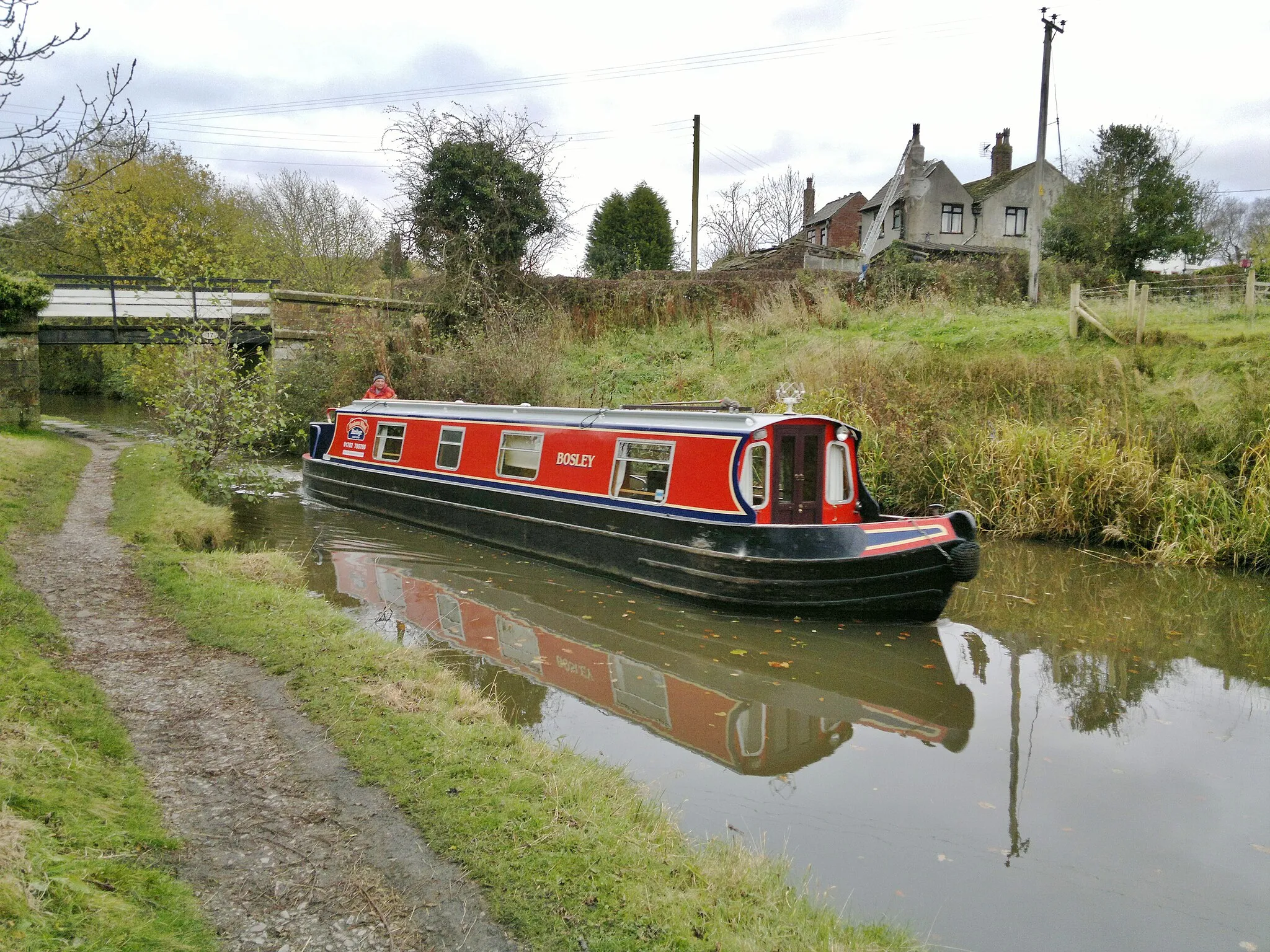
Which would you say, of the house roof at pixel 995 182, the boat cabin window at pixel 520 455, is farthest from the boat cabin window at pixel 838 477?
the house roof at pixel 995 182

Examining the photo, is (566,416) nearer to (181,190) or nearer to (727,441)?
(727,441)

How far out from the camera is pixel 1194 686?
6.80m

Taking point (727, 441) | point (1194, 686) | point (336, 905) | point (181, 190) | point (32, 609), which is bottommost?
point (1194, 686)

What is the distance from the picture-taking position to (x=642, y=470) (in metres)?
9.11

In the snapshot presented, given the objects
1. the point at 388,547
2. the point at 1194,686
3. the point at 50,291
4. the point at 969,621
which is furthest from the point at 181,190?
the point at 1194,686

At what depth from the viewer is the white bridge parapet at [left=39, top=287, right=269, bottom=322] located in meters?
18.1

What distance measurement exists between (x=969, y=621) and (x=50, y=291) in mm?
17505

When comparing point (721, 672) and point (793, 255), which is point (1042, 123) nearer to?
point (793, 255)

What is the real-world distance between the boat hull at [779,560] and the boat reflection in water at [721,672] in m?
0.29

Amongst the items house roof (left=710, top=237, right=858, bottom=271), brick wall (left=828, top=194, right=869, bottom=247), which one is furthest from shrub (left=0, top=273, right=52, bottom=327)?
brick wall (left=828, top=194, right=869, bottom=247)

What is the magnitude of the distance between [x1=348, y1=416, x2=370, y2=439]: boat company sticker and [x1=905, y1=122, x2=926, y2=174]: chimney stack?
26.7 m

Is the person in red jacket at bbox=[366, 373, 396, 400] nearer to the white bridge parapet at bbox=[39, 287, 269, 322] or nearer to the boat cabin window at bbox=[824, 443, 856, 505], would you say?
the white bridge parapet at bbox=[39, 287, 269, 322]

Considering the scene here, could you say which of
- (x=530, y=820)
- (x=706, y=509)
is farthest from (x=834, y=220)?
(x=530, y=820)

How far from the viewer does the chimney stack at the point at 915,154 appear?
32719mm
